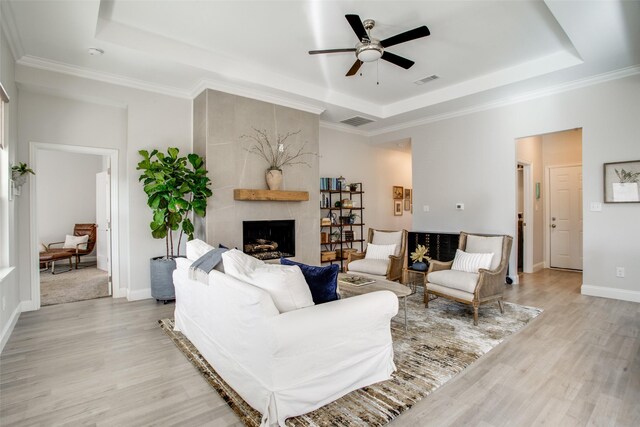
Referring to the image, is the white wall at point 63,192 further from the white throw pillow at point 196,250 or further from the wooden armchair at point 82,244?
the white throw pillow at point 196,250

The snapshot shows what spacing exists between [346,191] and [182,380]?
504 centimetres

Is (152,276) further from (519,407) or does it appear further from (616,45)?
(616,45)

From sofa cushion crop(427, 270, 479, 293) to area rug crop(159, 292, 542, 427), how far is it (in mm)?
342

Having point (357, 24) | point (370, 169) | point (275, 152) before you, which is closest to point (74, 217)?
point (275, 152)

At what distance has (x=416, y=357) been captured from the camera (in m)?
2.68

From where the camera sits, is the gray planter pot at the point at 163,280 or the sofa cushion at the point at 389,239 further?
the sofa cushion at the point at 389,239

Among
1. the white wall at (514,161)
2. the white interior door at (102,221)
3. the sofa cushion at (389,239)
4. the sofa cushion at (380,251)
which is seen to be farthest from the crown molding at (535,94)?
the white interior door at (102,221)

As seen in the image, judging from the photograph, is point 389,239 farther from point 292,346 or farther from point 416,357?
point 292,346

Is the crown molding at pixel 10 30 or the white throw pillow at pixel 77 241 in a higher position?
the crown molding at pixel 10 30

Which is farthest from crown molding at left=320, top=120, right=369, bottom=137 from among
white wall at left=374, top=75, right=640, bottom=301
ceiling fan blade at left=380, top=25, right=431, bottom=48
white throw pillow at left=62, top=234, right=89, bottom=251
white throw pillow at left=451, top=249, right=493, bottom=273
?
→ white throw pillow at left=62, top=234, right=89, bottom=251

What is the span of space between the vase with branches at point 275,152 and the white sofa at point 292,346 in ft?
9.32

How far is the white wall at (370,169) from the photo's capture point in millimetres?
6863

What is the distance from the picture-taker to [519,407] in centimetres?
202

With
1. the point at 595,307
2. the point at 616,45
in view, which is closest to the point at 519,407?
the point at 595,307
